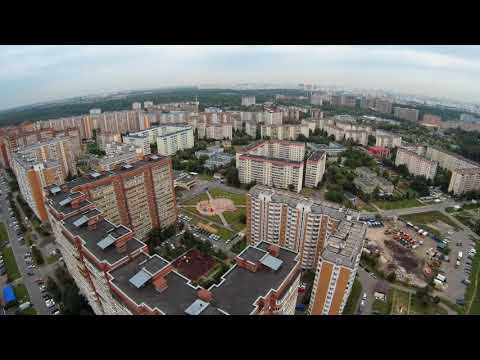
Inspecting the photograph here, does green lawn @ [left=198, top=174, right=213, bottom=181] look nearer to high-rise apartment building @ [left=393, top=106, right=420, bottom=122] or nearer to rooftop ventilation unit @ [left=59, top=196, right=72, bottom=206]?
rooftop ventilation unit @ [left=59, top=196, right=72, bottom=206]

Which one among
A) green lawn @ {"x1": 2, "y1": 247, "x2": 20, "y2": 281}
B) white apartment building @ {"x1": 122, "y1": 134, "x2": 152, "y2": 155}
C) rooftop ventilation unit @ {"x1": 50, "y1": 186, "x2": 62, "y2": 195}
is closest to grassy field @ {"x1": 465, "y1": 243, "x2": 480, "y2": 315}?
rooftop ventilation unit @ {"x1": 50, "y1": 186, "x2": 62, "y2": 195}

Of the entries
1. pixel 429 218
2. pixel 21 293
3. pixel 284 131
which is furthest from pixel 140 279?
pixel 284 131

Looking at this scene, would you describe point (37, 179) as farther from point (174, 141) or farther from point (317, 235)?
point (317, 235)

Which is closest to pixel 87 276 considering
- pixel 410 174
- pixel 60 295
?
pixel 60 295
